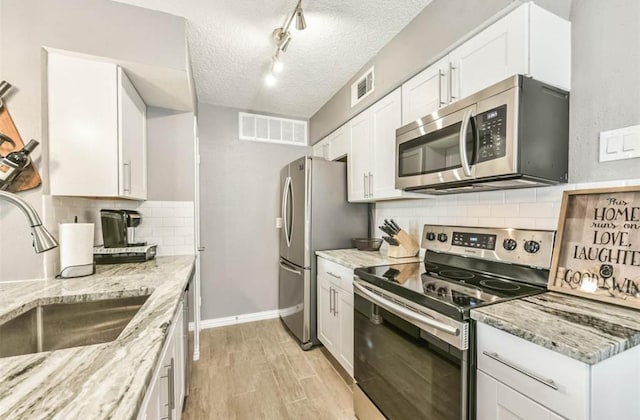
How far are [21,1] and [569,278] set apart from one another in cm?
299

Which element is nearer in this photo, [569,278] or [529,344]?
[529,344]

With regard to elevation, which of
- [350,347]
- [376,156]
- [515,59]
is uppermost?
[515,59]

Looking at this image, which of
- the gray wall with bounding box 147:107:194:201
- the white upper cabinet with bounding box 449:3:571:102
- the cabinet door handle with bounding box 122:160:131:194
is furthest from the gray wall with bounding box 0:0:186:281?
the white upper cabinet with bounding box 449:3:571:102

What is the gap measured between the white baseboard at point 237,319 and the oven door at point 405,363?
1.79 metres

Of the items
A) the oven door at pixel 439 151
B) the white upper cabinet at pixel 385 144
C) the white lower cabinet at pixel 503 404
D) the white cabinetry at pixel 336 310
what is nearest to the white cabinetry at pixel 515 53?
the oven door at pixel 439 151

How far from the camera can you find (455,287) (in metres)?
1.30

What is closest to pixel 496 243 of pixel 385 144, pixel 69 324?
pixel 385 144

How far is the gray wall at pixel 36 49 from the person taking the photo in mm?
1399

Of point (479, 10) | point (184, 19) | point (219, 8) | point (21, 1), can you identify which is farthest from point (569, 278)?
point (21, 1)

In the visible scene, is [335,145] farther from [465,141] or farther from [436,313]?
[436,313]

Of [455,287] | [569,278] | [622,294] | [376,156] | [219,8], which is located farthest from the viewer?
[376,156]

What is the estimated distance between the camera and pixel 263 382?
81.1 inches

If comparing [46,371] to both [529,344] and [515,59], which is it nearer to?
[529,344]

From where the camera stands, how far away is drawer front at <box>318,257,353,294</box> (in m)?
1.96
